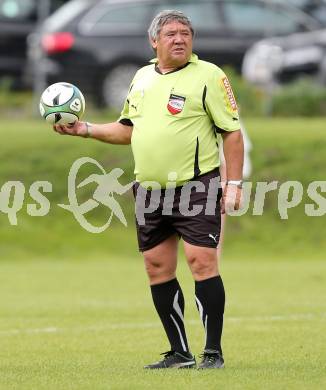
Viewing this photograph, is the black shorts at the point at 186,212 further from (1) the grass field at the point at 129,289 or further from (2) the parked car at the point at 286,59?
(2) the parked car at the point at 286,59

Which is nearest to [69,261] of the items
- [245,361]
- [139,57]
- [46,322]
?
[139,57]

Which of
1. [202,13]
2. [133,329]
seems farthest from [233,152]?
[202,13]

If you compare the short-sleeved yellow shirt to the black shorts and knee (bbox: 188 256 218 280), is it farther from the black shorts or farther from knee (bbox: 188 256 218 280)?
knee (bbox: 188 256 218 280)

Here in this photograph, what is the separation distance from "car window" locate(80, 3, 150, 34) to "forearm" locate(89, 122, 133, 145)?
14.6m

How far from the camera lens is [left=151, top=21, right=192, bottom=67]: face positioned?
26.1 feet

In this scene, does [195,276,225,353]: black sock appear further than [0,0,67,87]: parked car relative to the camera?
No

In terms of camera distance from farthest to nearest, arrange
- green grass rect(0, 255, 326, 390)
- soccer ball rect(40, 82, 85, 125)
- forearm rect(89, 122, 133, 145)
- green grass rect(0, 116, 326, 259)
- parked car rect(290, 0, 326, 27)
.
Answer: parked car rect(290, 0, 326, 27)
green grass rect(0, 116, 326, 259)
forearm rect(89, 122, 133, 145)
soccer ball rect(40, 82, 85, 125)
green grass rect(0, 255, 326, 390)

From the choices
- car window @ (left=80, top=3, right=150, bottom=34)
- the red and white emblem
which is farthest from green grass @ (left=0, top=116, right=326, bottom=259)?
the red and white emblem

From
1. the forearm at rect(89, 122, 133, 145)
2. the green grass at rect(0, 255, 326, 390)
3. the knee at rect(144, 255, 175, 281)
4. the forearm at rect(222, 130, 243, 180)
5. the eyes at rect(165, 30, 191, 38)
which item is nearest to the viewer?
the green grass at rect(0, 255, 326, 390)

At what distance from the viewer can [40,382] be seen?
Answer: 24.7ft

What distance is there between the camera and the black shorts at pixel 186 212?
7996 mm

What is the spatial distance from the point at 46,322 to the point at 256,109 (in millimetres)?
12424

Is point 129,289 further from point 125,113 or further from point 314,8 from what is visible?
point 314,8

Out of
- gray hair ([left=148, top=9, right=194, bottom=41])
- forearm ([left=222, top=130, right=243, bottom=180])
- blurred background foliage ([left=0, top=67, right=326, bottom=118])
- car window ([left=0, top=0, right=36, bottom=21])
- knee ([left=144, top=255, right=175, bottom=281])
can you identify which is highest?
car window ([left=0, top=0, right=36, bottom=21])
